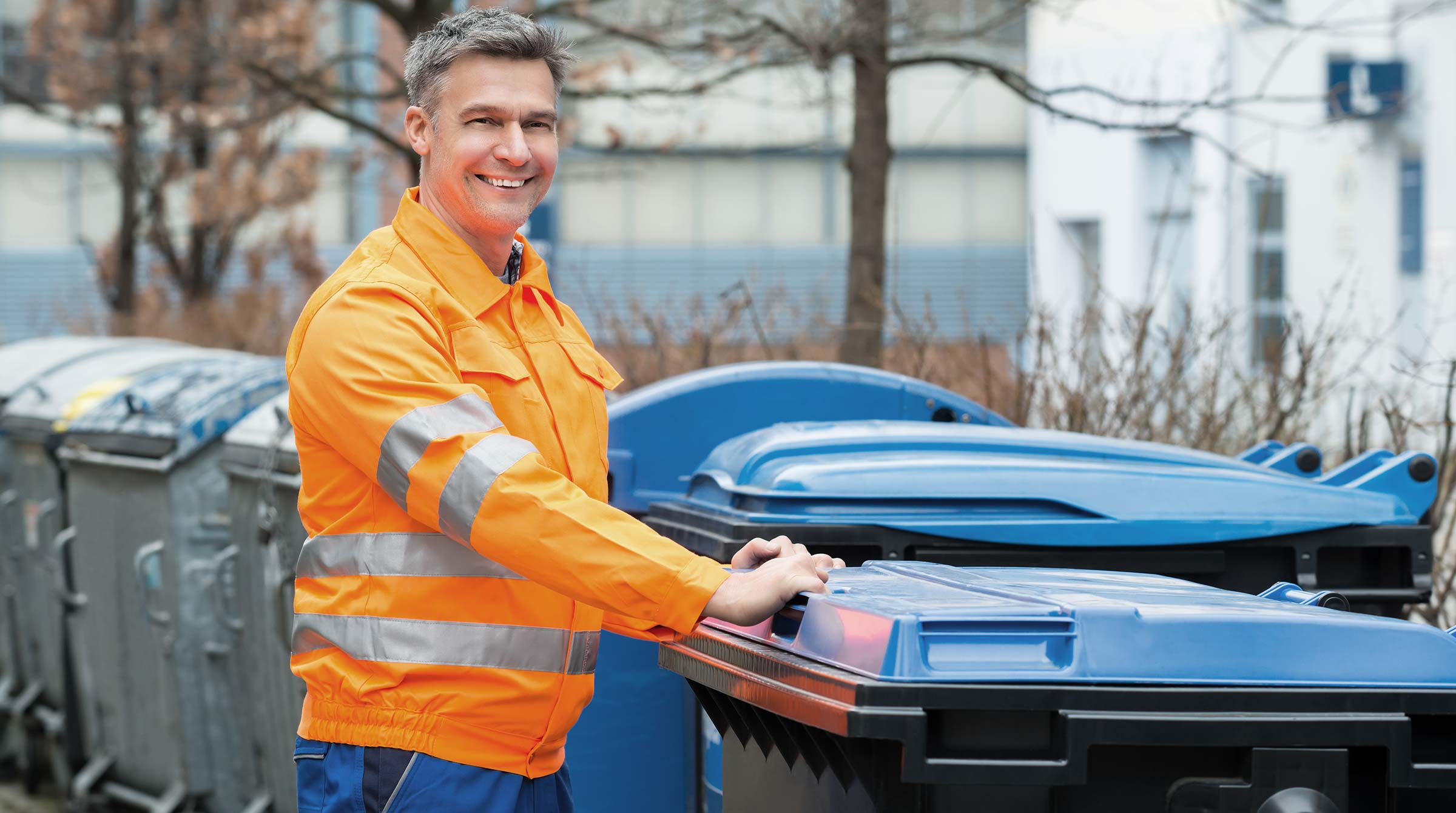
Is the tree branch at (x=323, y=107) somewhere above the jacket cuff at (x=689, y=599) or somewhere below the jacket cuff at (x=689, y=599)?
above

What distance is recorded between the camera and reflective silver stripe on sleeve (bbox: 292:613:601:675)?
95.0 inches

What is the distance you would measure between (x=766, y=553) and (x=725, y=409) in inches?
53.4

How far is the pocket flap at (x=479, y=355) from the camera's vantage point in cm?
243

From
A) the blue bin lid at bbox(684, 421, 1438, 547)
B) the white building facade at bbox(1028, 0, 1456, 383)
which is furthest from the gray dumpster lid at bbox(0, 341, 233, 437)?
the white building facade at bbox(1028, 0, 1456, 383)

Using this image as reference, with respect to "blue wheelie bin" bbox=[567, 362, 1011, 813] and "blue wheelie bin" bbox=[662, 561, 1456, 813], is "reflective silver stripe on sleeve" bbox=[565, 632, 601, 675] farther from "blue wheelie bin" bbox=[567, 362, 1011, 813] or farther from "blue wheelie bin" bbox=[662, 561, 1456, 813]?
"blue wheelie bin" bbox=[567, 362, 1011, 813]

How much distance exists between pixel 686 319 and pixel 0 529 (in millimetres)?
3663

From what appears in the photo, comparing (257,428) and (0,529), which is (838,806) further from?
(0,529)

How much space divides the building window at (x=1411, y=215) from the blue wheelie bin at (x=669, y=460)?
13.0m

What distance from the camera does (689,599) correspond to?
2.28 meters

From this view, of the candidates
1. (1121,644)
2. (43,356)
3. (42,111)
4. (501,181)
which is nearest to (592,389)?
(501,181)

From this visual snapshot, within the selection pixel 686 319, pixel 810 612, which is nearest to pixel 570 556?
pixel 810 612

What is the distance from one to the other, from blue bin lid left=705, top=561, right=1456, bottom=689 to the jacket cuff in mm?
173

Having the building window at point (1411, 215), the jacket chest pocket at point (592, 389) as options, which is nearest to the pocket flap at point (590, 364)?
the jacket chest pocket at point (592, 389)

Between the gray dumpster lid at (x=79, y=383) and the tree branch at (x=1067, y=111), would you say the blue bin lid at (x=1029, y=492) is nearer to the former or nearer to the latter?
the tree branch at (x=1067, y=111)
